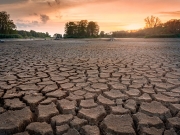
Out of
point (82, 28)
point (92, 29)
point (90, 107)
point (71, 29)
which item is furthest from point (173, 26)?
point (90, 107)

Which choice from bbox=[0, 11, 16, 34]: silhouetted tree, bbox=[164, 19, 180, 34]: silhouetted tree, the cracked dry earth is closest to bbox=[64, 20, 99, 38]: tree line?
bbox=[0, 11, 16, 34]: silhouetted tree

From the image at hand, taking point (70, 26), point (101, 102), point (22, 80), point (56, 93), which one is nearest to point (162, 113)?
point (101, 102)

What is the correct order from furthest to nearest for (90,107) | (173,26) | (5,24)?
1. (5,24)
2. (173,26)
3. (90,107)

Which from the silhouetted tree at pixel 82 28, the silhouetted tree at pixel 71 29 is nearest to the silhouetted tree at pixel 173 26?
the silhouetted tree at pixel 82 28

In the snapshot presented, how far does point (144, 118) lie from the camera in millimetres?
1512

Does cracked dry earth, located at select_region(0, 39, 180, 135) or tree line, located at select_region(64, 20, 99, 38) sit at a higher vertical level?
tree line, located at select_region(64, 20, 99, 38)

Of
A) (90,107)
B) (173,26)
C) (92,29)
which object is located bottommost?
(90,107)

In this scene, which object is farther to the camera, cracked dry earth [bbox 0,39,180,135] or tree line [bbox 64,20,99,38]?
tree line [bbox 64,20,99,38]

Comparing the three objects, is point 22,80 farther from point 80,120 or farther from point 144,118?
point 144,118

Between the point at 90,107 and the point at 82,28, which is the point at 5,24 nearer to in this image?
the point at 82,28

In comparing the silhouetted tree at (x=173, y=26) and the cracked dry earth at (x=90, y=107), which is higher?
the silhouetted tree at (x=173, y=26)

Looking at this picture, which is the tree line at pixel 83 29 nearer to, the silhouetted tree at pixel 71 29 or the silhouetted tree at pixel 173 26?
the silhouetted tree at pixel 71 29

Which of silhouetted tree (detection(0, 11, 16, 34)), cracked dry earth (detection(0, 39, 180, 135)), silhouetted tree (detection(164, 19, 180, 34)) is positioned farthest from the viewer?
silhouetted tree (detection(0, 11, 16, 34))

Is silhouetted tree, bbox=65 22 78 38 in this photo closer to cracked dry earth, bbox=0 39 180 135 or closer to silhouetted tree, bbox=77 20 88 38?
silhouetted tree, bbox=77 20 88 38
